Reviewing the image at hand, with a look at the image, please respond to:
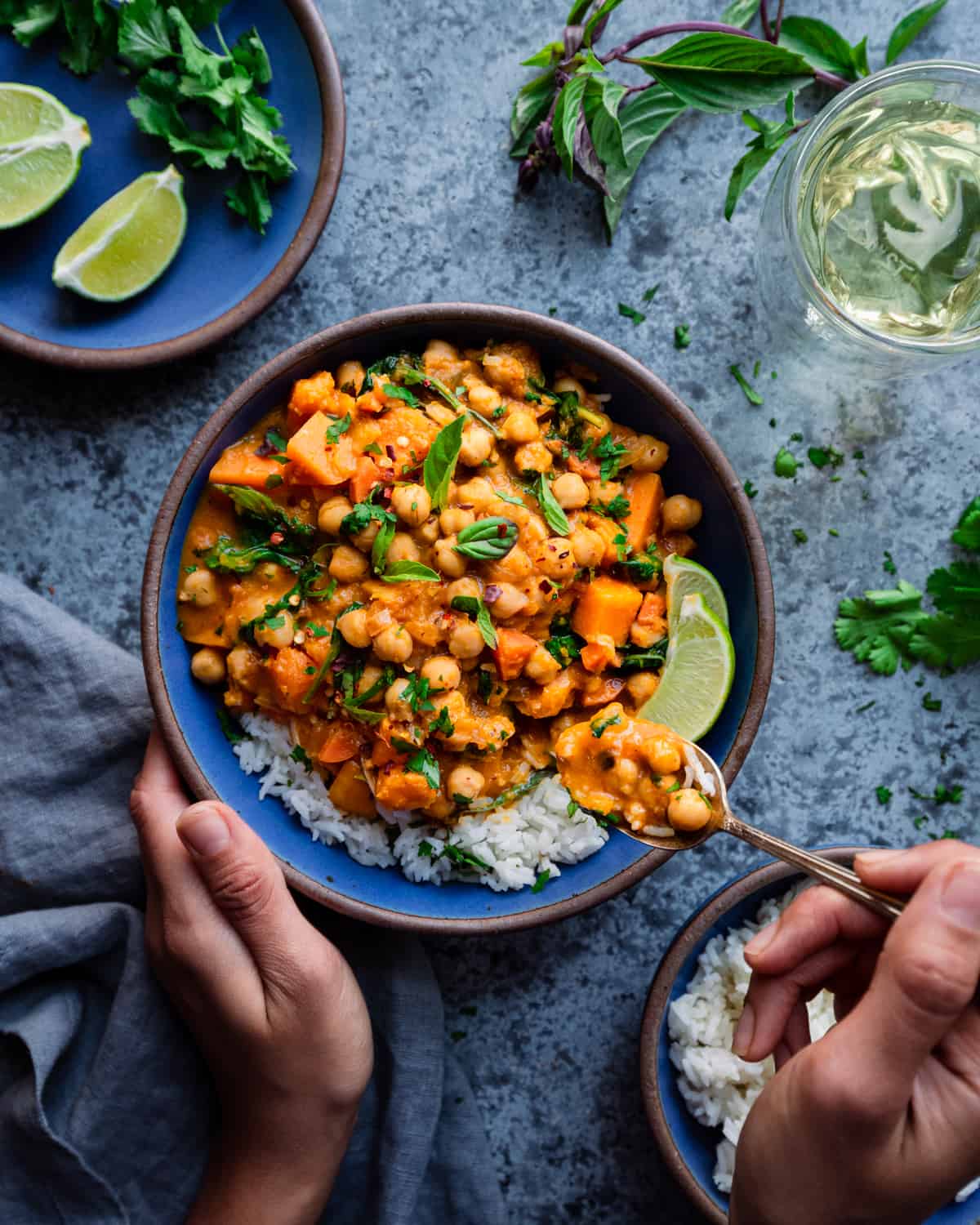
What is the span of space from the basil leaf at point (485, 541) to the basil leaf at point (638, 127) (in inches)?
43.6

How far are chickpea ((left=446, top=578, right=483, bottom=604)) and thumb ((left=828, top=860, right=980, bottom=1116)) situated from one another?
1149 mm

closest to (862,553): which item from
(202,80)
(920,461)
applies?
(920,461)

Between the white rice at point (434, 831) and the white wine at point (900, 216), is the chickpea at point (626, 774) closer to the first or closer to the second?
the white rice at point (434, 831)

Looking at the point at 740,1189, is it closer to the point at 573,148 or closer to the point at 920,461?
the point at 920,461

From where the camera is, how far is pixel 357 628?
2.64m

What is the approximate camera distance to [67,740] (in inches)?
123

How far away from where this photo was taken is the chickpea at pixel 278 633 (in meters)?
2.71

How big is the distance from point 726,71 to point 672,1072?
2.64m

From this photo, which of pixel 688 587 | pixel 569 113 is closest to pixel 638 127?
pixel 569 113

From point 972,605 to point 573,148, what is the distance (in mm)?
1711

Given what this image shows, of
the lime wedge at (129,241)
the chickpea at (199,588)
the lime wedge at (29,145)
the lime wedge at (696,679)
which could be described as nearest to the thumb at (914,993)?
the lime wedge at (696,679)

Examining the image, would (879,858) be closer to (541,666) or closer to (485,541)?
(541,666)

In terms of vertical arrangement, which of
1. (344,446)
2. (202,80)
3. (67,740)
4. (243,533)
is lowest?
(67,740)

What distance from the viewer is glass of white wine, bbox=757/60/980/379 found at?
2.90 metres
